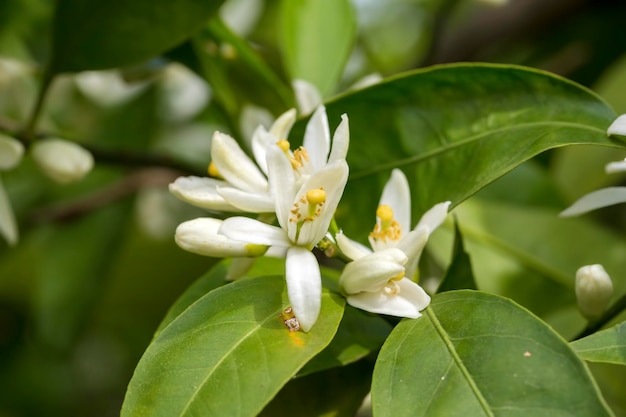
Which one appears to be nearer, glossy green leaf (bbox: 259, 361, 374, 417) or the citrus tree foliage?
the citrus tree foliage

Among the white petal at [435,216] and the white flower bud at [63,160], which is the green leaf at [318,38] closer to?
the white flower bud at [63,160]

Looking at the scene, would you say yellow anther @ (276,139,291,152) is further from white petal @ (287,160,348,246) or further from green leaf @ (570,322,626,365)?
green leaf @ (570,322,626,365)

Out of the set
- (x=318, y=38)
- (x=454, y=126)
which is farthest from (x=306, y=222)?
(x=318, y=38)

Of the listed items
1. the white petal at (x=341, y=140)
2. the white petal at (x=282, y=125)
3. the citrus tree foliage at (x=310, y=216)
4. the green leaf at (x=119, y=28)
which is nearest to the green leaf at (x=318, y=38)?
the citrus tree foliage at (x=310, y=216)

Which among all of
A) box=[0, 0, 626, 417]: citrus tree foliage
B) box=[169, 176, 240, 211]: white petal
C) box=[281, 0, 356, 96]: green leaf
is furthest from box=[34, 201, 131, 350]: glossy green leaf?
box=[169, 176, 240, 211]: white petal

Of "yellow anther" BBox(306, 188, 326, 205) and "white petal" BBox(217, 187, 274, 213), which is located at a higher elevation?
"yellow anther" BBox(306, 188, 326, 205)
